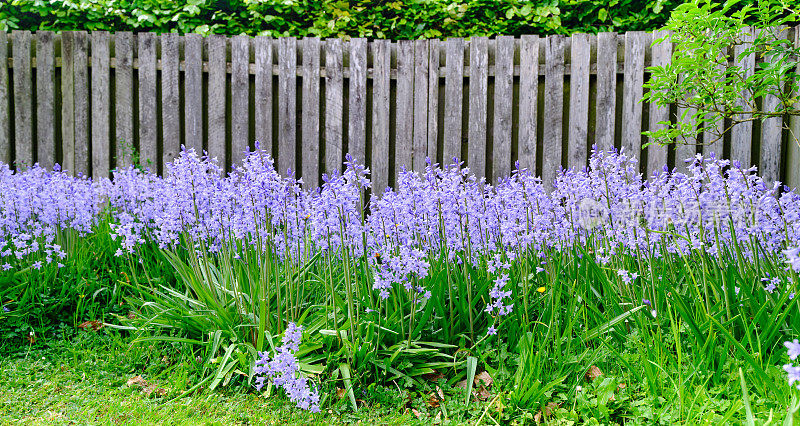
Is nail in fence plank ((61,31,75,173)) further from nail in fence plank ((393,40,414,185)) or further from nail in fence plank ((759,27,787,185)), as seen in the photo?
nail in fence plank ((759,27,787,185))

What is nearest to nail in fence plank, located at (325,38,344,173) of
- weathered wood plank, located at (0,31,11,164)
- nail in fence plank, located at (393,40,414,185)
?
nail in fence plank, located at (393,40,414,185)

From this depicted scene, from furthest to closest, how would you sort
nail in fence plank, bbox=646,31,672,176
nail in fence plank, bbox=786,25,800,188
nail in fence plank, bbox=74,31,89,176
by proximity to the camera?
nail in fence plank, bbox=74,31,89,176
nail in fence plank, bbox=646,31,672,176
nail in fence plank, bbox=786,25,800,188

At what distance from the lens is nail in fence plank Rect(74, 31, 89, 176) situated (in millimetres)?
6277

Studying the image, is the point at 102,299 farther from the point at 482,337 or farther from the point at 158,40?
the point at 158,40

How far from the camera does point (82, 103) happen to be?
6379 mm

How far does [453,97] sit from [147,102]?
299 cm

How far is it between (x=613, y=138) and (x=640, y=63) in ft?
2.09

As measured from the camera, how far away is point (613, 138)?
5.38m

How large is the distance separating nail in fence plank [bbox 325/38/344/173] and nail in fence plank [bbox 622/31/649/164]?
2470 millimetres

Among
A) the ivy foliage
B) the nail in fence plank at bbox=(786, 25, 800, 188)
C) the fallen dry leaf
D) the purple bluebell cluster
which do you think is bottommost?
the fallen dry leaf

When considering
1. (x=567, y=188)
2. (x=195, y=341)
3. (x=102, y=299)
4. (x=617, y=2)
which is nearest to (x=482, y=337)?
(x=567, y=188)

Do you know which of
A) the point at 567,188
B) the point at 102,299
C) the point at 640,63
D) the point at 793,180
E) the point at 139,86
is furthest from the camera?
the point at 139,86

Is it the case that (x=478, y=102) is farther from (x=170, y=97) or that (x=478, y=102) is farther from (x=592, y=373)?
(x=592, y=373)

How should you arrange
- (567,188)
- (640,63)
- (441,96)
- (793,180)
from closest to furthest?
1. (567,188)
2. (793,180)
3. (640,63)
4. (441,96)
